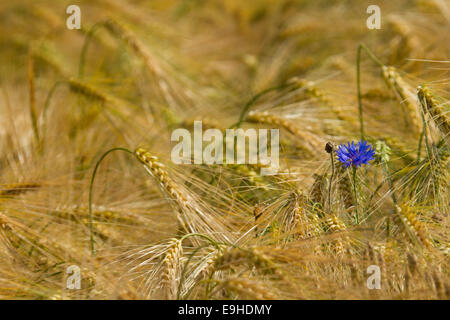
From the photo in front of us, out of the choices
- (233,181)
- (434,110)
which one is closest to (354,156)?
(434,110)

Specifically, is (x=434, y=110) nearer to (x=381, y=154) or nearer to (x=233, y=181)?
(x=381, y=154)

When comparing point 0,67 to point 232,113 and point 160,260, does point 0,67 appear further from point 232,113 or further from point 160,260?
point 160,260

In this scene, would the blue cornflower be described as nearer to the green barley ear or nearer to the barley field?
the barley field

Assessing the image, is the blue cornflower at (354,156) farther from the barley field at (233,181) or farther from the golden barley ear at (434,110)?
the golden barley ear at (434,110)

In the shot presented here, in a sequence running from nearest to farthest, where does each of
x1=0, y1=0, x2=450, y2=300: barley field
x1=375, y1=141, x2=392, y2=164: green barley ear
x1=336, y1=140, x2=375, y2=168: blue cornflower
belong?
x1=0, y1=0, x2=450, y2=300: barley field, x1=336, y1=140, x2=375, y2=168: blue cornflower, x1=375, y1=141, x2=392, y2=164: green barley ear

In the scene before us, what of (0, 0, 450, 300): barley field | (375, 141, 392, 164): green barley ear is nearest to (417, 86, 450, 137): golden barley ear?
(0, 0, 450, 300): barley field

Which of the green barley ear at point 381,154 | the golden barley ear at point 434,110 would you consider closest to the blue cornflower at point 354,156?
the green barley ear at point 381,154

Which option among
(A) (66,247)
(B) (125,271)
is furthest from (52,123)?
(B) (125,271)

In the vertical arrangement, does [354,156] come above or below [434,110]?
below
